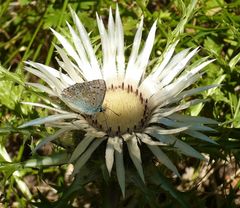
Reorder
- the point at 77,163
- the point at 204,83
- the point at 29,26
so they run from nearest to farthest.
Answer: the point at 77,163
the point at 204,83
the point at 29,26

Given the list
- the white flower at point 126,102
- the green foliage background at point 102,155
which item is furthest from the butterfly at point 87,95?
the green foliage background at point 102,155

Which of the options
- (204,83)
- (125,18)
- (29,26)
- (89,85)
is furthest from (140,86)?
(29,26)

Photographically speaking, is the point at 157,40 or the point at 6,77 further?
the point at 157,40

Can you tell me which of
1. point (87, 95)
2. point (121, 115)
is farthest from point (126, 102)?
point (87, 95)

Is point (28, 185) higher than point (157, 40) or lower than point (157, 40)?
lower

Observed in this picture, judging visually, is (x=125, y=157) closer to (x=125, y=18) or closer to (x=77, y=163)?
(x=77, y=163)

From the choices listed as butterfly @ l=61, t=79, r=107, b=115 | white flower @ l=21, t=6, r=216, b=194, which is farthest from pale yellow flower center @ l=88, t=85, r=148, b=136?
butterfly @ l=61, t=79, r=107, b=115
